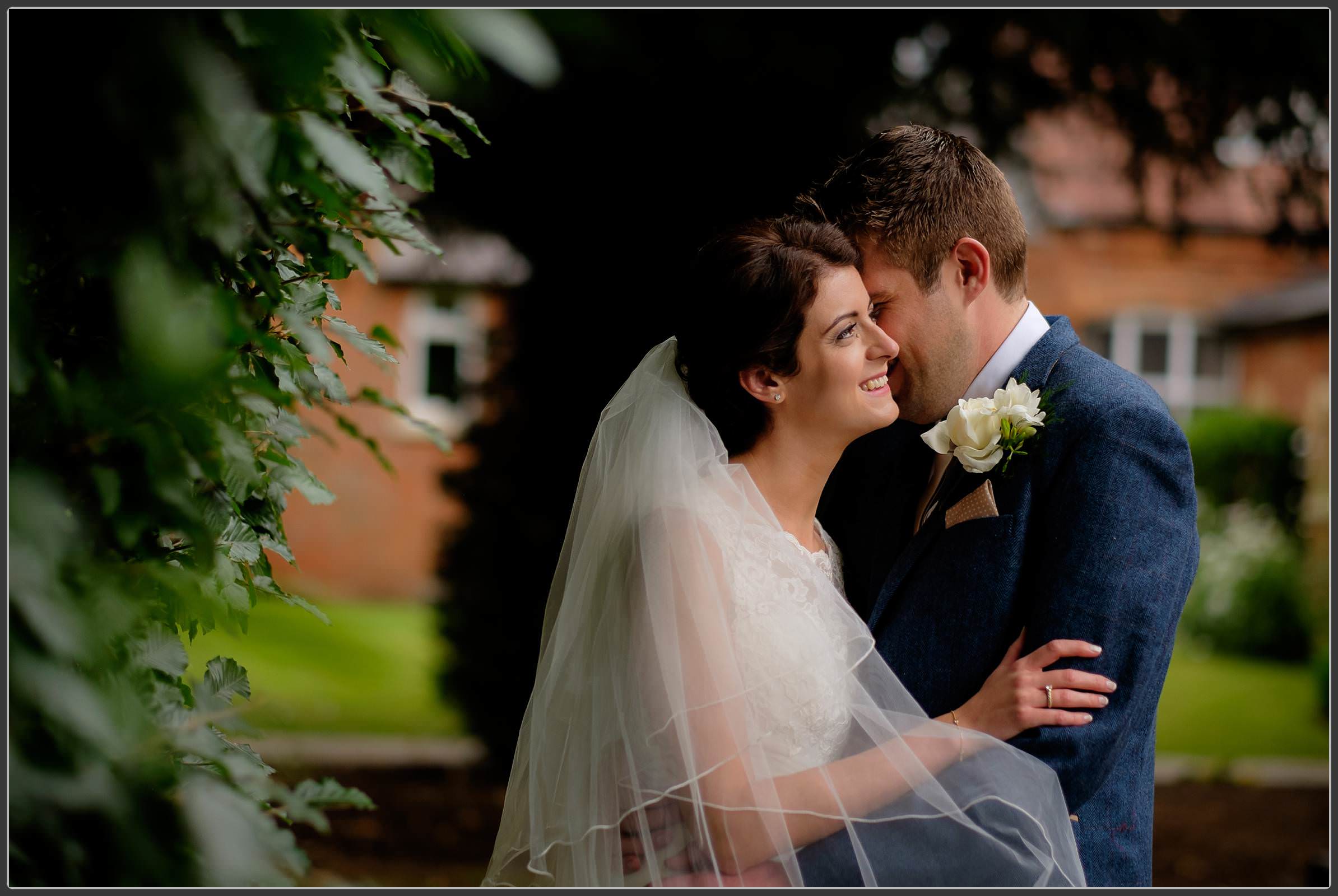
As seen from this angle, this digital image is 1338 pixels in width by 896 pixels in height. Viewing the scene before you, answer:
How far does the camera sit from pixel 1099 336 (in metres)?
18.5

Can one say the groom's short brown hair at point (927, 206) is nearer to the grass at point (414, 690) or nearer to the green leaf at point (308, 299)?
the green leaf at point (308, 299)

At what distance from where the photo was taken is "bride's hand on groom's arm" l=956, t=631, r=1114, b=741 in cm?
224

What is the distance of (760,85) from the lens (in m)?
6.17

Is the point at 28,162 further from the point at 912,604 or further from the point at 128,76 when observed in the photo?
the point at 912,604

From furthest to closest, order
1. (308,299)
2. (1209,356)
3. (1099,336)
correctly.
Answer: (1209,356) → (1099,336) → (308,299)

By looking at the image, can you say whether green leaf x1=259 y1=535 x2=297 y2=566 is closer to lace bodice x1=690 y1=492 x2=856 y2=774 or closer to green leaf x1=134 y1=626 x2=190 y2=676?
green leaf x1=134 y1=626 x2=190 y2=676

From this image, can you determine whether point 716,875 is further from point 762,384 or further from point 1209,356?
point 1209,356

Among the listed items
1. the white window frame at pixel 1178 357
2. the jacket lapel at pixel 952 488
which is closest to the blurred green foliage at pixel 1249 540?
the white window frame at pixel 1178 357

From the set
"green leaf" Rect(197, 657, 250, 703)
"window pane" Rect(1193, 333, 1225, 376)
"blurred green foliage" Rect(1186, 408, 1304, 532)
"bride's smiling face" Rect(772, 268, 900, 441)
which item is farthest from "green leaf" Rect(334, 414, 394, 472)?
"window pane" Rect(1193, 333, 1225, 376)

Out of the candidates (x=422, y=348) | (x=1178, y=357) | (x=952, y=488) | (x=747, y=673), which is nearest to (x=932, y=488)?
(x=952, y=488)

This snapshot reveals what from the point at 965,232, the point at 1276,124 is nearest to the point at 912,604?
the point at 965,232

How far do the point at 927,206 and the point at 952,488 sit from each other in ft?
2.52

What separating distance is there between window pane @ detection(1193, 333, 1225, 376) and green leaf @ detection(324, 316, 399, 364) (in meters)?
19.8

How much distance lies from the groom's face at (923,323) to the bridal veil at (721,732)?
1.99 feet
